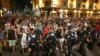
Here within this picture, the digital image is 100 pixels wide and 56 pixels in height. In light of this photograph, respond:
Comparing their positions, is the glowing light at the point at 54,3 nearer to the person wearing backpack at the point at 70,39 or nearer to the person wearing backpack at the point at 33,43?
the person wearing backpack at the point at 70,39

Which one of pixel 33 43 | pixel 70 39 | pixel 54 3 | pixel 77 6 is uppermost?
pixel 33 43

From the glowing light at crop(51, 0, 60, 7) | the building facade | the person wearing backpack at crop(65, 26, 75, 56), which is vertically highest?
the person wearing backpack at crop(65, 26, 75, 56)

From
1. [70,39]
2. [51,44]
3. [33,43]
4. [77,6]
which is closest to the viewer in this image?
[33,43]

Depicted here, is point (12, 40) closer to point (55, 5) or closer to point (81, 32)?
point (81, 32)

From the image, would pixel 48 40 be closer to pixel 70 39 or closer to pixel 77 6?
pixel 70 39

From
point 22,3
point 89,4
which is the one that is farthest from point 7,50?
point 22,3

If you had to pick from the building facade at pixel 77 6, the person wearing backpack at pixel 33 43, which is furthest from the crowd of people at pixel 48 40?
the building facade at pixel 77 6

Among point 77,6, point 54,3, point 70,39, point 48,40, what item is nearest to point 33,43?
point 48,40

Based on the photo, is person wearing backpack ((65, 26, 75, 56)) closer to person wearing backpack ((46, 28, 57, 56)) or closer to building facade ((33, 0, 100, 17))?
person wearing backpack ((46, 28, 57, 56))

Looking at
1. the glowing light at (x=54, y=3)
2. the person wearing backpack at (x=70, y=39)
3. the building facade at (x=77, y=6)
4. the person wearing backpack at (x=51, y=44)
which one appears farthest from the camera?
the glowing light at (x=54, y=3)

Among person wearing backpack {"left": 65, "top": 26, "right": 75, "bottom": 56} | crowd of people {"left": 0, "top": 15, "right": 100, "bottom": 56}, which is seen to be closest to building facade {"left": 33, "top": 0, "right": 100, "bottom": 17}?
crowd of people {"left": 0, "top": 15, "right": 100, "bottom": 56}

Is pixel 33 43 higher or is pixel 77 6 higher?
pixel 33 43

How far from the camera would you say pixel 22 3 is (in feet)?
362

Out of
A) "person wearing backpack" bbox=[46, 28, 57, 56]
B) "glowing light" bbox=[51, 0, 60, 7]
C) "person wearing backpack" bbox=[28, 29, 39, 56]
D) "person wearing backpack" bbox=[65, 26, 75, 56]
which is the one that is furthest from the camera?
"glowing light" bbox=[51, 0, 60, 7]
